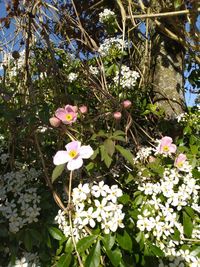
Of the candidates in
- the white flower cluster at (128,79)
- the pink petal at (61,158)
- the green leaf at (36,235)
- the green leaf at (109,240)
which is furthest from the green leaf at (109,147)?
the white flower cluster at (128,79)

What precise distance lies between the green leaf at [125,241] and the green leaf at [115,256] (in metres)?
0.02

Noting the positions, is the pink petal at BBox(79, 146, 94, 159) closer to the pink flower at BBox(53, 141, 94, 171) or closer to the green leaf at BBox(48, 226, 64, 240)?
the pink flower at BBox(53, 141, 94, 171)

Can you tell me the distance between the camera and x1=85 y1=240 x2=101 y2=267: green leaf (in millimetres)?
1010

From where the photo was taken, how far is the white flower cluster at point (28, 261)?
45.8 inches

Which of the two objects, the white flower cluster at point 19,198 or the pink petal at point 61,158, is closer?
the pink petal at point 61,158

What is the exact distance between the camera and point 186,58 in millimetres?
2301

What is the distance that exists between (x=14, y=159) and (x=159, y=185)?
0.63 meters

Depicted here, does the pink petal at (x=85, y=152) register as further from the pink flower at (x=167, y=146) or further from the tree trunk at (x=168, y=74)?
the tree trunk at (x=168, y=74)

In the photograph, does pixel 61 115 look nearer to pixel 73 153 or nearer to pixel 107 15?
pixel 73 153

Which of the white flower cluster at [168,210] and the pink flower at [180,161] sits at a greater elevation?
the pink flower at [180,161]

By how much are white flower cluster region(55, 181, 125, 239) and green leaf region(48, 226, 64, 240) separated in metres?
0.02

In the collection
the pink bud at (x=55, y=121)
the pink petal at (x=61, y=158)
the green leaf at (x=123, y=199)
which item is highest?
the pink bud at (x=55, y=121)

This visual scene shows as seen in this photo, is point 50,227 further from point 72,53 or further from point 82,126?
point 72,53

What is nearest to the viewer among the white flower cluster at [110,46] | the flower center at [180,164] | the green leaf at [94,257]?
the green leaf at [94,257]
